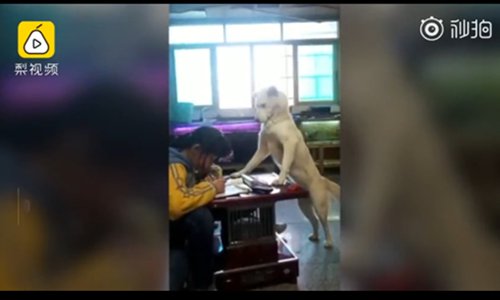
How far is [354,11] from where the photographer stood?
24.9 inches

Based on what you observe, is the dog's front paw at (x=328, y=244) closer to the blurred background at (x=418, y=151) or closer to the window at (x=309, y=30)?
the blurred background at (x=418, y=151)

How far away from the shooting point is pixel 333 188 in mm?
679

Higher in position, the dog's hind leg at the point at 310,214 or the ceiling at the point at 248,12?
the ceiling at the point at 248,12

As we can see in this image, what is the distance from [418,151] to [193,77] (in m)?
0.37

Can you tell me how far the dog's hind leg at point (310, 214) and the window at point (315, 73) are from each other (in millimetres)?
191

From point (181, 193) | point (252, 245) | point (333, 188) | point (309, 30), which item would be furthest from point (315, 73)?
point (252, 245)

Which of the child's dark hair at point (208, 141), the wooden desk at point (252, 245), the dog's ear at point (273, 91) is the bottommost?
the wooden desk at point (252, 245)

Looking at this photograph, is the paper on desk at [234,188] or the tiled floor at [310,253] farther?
the paper on desk at [234,188]

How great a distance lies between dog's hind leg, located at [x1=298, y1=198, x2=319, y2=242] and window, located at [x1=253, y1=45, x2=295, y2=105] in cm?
21

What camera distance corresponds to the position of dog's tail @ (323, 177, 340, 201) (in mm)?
662

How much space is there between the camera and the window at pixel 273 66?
725mm

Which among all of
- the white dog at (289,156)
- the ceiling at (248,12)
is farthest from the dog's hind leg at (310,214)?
the ceiling at (248,12)

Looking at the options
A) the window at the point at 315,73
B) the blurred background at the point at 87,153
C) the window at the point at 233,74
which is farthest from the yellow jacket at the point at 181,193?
the window at the point at 315,73
